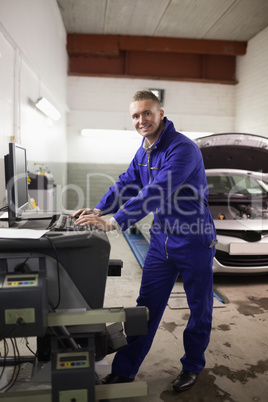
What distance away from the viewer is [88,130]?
797cm

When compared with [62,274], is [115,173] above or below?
above

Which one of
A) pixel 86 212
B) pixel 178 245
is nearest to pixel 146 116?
A: pixel 86 212

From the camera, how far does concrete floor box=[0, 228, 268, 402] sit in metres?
1.91

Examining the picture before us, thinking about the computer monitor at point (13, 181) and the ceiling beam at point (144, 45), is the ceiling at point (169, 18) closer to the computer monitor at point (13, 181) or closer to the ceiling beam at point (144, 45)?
the ceiling beam at point (144, 45)

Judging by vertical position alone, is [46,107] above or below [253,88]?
below

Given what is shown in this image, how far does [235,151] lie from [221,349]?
84.5 inches

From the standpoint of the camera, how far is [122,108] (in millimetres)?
7996

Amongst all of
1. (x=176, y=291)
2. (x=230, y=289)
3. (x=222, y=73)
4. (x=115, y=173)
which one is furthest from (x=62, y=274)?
(x=222, y=73)

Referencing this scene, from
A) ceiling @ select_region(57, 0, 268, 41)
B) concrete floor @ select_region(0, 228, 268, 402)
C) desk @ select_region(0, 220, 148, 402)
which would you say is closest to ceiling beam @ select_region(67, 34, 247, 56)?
ceiling @ select_region(57, 0, 268, 41)

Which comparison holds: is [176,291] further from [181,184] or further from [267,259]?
[181,184]

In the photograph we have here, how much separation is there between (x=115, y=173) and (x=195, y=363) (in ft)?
21.4

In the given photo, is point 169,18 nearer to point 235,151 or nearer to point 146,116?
point 235,151

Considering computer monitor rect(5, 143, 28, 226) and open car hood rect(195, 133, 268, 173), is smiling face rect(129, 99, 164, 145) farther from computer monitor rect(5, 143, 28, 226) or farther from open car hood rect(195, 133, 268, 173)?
open car hood rect(195, 133, 268, 173)

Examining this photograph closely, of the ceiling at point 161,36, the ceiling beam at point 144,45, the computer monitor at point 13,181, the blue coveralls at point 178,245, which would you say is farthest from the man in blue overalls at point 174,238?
the ceiling beam at point 144,45
